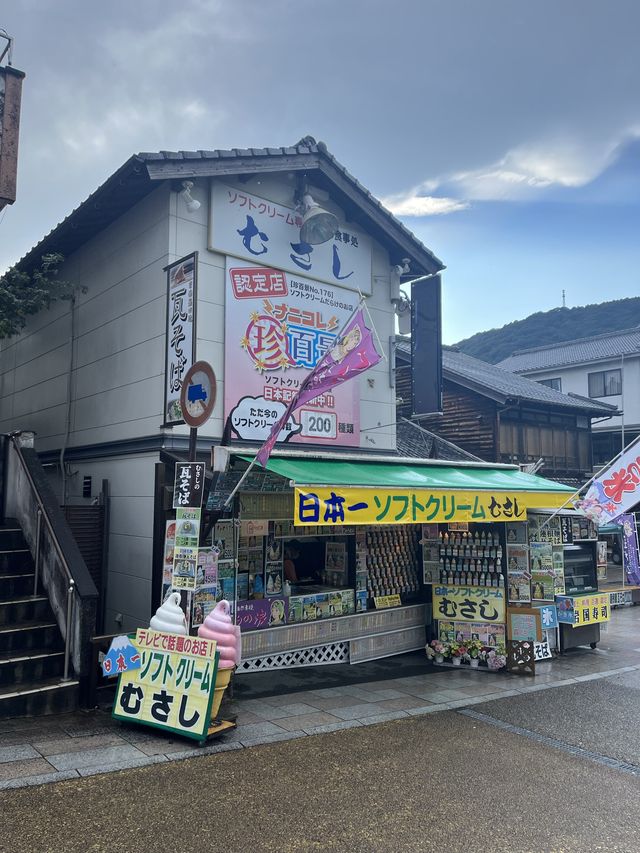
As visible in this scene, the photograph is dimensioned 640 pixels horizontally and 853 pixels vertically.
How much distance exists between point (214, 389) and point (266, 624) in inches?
178

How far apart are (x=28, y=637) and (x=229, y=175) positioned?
785 centimetres

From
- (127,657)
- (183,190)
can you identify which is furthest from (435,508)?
(183,190)

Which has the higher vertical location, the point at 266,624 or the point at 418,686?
the point at 266,624

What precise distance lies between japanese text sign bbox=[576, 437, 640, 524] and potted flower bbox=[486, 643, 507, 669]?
9.27 ft

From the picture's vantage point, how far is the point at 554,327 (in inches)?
2788

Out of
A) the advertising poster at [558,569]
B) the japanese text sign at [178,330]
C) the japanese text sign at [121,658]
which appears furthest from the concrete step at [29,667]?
the advertising poster at [558,569]

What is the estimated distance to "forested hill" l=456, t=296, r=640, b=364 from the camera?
68.2 m

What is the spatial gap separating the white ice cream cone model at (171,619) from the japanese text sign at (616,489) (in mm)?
7439

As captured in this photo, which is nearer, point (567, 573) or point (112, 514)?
point (112, 514)

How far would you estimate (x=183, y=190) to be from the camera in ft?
33.8

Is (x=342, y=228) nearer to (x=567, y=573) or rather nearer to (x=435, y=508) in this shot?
(x=435, y=508)

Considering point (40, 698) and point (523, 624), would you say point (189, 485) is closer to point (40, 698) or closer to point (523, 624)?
point (40, 698)

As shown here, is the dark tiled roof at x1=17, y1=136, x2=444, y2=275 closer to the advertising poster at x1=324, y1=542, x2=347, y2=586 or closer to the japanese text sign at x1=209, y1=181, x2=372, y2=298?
the japanese text sign at x1=209, y1=181, x2=372, y2=298

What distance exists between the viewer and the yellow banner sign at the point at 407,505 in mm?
8281
